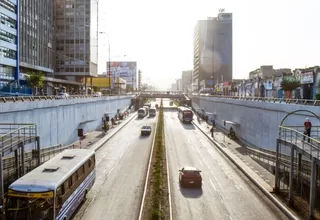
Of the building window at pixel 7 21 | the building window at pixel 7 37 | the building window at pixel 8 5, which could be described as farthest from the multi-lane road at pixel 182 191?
the building window at pixel 8 5

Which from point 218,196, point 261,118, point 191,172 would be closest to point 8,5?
point 261,118

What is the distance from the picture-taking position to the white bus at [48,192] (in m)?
14.9

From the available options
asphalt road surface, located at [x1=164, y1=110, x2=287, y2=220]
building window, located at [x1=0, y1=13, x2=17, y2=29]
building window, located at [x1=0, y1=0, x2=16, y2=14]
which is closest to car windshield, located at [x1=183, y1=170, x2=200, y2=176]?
asphalt road surface, located at [x1=164, y1=110, x2=287, y2=220]

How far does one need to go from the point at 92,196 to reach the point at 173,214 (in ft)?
20.4

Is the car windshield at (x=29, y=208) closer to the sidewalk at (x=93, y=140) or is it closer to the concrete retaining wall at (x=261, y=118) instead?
the concrete retaining wall at (x=261, y=118)

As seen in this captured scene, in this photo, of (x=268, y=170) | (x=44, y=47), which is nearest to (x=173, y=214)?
(x=268, y=170)

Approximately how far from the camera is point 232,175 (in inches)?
1187

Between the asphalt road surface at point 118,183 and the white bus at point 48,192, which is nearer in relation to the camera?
the white bus at point 48,192

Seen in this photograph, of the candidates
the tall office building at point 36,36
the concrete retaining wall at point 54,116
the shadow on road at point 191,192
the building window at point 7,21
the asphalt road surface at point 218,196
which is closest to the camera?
the asphalt road surface at point 218,196

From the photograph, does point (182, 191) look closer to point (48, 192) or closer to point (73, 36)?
point (48, 192)

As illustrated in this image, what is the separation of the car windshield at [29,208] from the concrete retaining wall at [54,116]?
13.1m

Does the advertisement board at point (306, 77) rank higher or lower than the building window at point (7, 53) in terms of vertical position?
lower

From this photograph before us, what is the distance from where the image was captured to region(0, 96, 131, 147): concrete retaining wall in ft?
94.1

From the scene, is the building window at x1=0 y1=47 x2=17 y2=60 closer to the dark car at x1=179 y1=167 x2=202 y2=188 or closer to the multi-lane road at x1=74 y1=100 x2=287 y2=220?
the multi-lane road at x1=74 y1=100 x2=287 y2=220
